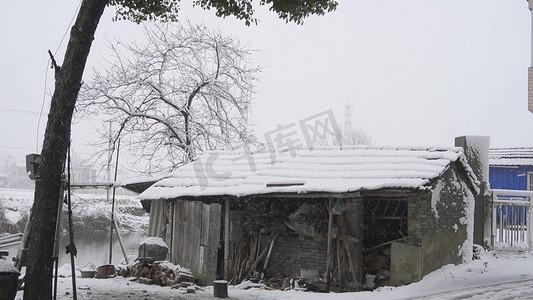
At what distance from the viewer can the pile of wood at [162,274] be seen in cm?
1360

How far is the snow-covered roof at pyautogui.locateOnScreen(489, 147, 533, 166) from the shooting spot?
80.8 feet

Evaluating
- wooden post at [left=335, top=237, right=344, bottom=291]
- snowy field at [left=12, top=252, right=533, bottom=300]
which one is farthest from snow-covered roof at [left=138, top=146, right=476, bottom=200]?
snowy field at [left=12, top=252, right=533, bottom=300]

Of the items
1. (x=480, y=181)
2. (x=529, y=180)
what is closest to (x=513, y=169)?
(x=529, y=180)

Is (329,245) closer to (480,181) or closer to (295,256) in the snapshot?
(295,256)

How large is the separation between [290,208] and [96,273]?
5484 mm

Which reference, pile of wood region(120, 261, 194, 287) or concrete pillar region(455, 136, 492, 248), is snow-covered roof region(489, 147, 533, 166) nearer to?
concrete pillar region(455, 136, 492, 248)

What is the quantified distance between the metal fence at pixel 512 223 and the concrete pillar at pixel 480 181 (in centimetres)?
20

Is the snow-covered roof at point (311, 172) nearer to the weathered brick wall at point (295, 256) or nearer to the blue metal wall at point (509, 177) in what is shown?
the weathered brick wall at point (295, 256)

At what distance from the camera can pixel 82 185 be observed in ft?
47.5

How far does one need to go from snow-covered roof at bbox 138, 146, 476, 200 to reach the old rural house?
0.10ft

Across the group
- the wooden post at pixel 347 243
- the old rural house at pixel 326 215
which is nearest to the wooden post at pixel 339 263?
the old rural house at pixel 326 215

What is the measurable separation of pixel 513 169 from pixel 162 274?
18.1 metres

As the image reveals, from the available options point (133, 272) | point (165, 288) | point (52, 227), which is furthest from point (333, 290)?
point (52, 227)

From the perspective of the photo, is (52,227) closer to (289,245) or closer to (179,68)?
(289,245)
